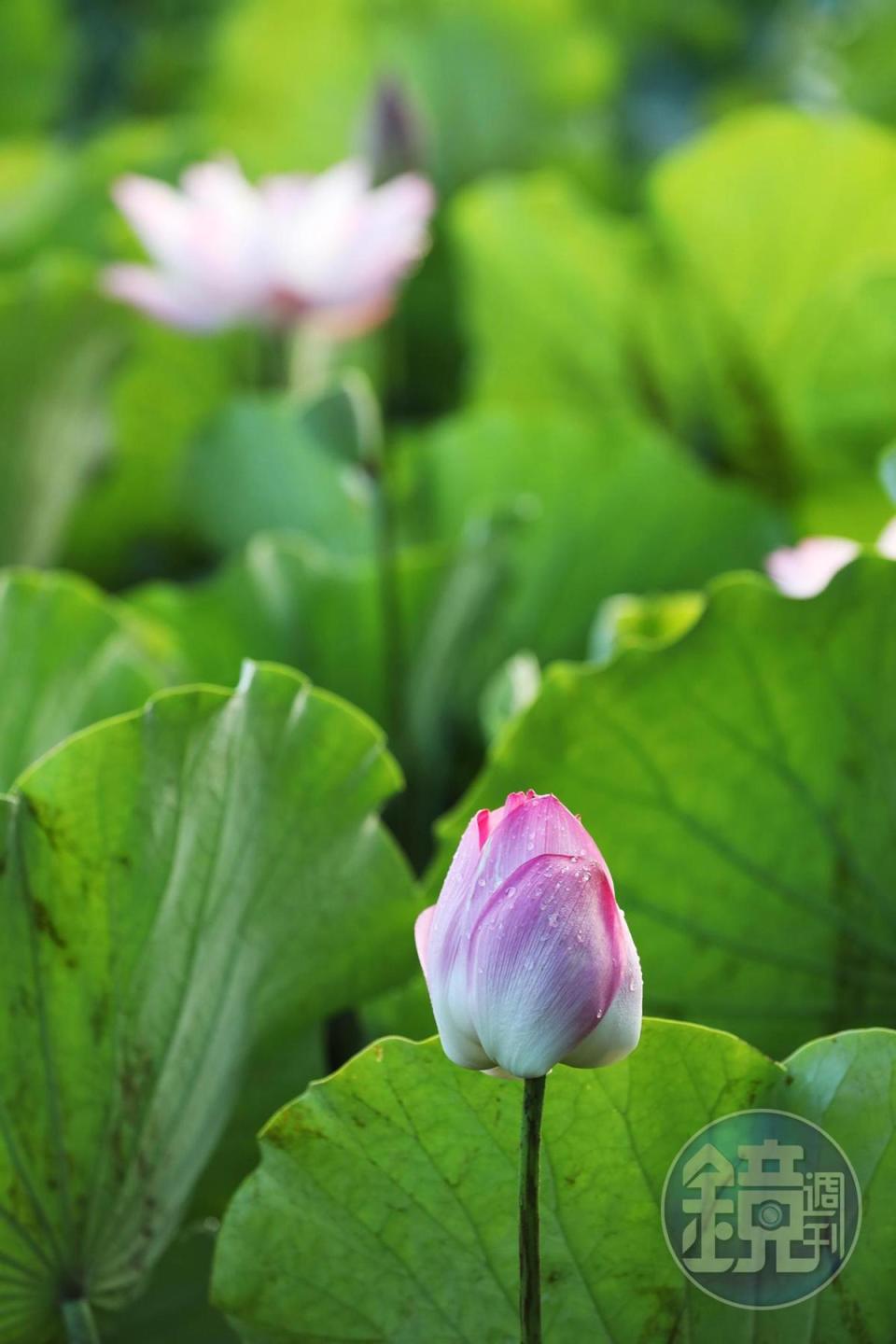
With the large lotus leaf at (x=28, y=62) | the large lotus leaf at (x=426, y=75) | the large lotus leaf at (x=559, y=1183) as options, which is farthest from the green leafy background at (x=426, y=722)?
the large lotus leaf at (x=28, y=62)

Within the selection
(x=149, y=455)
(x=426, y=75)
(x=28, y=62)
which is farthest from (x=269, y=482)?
(x=28, y=62)

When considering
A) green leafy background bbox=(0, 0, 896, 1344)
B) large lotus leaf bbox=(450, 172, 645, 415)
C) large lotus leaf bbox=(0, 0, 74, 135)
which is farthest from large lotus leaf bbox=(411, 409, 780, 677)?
large lotus leaf bbox=(0, 0, 74, 135)

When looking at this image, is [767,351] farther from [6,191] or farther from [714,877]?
[6,191]

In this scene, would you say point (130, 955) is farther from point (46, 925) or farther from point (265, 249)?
point (265, 249)

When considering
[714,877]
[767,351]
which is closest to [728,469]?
[767,351]

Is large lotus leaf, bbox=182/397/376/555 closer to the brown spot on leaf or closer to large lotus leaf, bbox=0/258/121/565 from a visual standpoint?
large lotus leaf, bbox=0/258/121/565

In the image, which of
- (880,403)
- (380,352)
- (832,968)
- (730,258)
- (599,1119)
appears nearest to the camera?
(599,1119)
